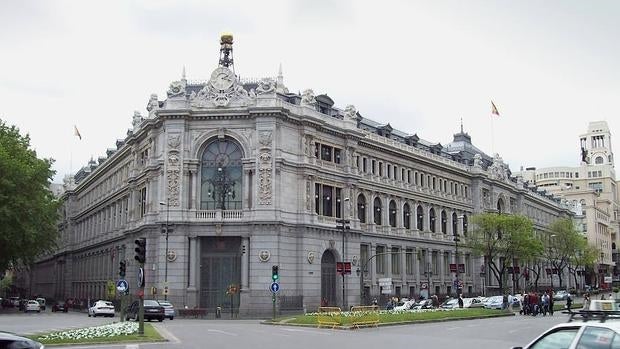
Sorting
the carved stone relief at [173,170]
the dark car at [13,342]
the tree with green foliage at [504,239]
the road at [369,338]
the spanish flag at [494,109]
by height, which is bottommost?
the road at [369,338]

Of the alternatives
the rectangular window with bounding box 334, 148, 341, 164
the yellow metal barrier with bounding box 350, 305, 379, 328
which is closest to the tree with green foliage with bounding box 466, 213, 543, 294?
the rectangular window with bounding box 334, 148, 341, 164

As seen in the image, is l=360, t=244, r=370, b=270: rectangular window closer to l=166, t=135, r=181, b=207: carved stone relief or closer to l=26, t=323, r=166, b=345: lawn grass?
l=166, t=135, r=181, b=207: carved stone relief

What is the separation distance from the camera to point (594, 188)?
16812 centimetres

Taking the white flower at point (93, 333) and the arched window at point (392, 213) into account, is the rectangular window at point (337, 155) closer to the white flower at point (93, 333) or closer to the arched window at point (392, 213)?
the arched window at point (392, 213)

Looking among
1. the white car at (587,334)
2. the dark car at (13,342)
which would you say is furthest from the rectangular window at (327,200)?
the white car at (587,334)

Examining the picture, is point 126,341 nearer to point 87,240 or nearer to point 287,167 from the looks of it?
point 287,167

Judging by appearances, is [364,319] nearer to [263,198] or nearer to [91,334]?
[91,334]

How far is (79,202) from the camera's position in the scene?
116 metres

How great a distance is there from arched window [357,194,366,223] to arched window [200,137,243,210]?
15.7 metres

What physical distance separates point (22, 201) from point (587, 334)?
64234 millimetres

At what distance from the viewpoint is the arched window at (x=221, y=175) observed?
64.2m

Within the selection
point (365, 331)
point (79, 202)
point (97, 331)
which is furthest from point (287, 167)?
point (79, 202)

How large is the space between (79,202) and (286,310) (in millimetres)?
64924

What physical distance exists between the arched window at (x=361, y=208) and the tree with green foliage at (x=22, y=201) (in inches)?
1247
